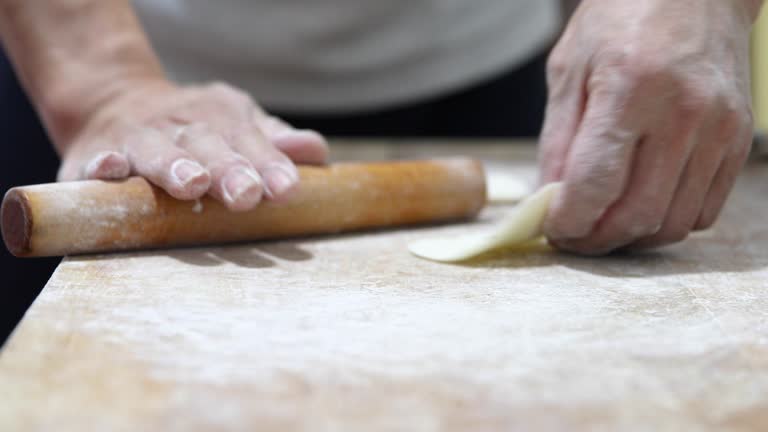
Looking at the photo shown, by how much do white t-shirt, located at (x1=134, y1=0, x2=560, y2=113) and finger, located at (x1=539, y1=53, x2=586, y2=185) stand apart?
89 centimetres

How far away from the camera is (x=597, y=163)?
3.31 feet

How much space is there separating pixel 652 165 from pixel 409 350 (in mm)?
518

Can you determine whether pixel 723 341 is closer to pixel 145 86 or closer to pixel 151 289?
pixel 151 289

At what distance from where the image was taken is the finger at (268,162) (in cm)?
111

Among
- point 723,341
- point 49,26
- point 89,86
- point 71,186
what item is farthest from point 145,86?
point 723,341

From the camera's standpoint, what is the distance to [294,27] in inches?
73.7

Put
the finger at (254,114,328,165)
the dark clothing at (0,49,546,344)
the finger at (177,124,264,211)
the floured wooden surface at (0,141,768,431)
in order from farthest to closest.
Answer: the dark clothing at (0,49,546,344)
the finger at (254,114,328,165)
the finger at (177,124,264,211)
the floured wooden surface at (0,141,768,431)

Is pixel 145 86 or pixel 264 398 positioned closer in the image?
pixel 264 398

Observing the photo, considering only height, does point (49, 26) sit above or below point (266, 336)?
above

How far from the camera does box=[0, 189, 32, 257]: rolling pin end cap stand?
0.95 meters

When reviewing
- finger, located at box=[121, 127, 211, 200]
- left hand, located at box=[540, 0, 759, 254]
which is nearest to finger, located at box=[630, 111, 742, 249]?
left hand, located at box=[540, 0, 759, 254]

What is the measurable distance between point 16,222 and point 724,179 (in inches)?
39.8

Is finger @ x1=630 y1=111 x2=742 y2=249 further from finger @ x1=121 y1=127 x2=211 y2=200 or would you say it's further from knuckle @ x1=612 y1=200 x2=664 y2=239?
finger @ x1=121 y1=127 x2=211 y2=200

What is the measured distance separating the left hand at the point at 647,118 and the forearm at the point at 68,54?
0.86 meters
